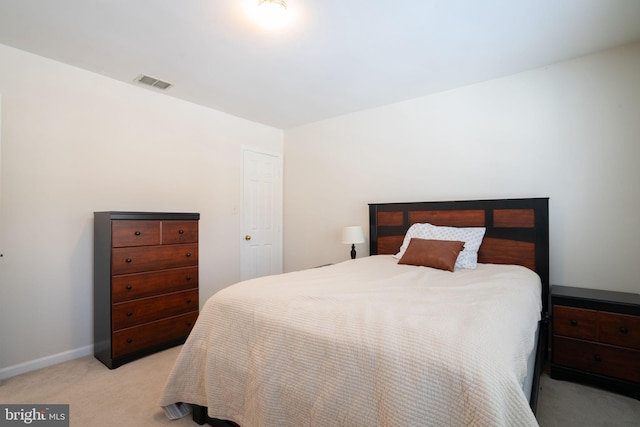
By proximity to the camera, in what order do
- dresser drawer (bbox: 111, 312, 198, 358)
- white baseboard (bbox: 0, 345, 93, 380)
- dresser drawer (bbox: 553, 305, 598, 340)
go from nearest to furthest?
dresser drawer (bbox: 553, 305, 598, 340), white baseboard (bbox: 0, 345, 93, 380), dresser drawer (bbox: 111, 312, 198, 358)

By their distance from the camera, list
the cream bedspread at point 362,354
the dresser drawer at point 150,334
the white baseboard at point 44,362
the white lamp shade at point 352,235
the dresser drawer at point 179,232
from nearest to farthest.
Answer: the cream bedspread at point 362,354 → the white baseboard at point 44,362 → the dresser drawer at point 150,334 → the dresser drawer at point 179,232 → the white lamp shade at point 352,235

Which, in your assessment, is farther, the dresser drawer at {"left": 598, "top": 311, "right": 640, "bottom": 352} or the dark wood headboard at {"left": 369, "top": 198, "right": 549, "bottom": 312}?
the dark wood headboard at {"left": 369, "top": 198, "right": 549, "bottom": 312}

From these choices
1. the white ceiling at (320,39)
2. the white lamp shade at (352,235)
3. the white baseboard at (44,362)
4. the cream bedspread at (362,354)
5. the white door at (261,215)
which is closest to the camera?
the cream bedspread at (362,354)

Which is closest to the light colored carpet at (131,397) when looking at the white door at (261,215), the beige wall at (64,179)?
the beige wall at (64,179)

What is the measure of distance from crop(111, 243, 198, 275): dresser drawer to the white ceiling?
1.54m

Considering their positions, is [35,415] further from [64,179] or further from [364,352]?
[364,352]

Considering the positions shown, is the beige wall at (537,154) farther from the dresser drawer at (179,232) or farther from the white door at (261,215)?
the dresser drawer at (179,232)

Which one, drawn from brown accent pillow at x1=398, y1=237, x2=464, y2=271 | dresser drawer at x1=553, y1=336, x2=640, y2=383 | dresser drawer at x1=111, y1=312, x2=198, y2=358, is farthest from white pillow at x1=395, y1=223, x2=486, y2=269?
dresser drawer at x1=111, y1=312, x2=198, y2=358

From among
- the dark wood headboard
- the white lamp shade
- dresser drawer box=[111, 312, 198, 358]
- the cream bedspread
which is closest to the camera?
the cream bedspread

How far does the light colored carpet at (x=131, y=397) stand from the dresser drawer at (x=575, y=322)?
35cm

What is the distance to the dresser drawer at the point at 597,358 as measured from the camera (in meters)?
1.96

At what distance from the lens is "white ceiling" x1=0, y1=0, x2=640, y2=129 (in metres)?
1.86

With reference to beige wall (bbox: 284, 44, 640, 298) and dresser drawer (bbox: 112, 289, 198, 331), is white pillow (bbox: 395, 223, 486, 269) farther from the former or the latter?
dresser drawer (bbox: 112, 289, 198, 331)

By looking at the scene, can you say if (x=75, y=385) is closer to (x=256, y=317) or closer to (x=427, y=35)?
(x=256, y=317)
